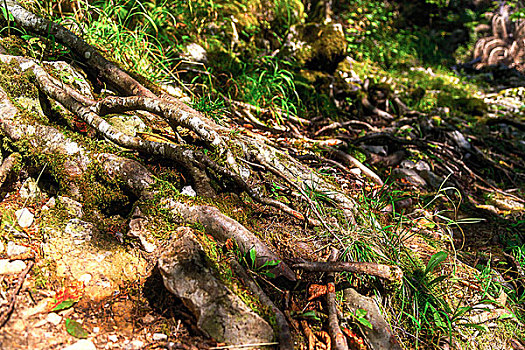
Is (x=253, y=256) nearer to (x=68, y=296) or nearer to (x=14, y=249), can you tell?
(x=68, y=296)

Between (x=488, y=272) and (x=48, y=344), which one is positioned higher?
(x=48, y=344)

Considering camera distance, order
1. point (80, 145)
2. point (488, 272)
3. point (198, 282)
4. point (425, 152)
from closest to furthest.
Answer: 1. point (198, 282)
2. point (80, 145)
3. point (488, 272)
4. point (425, 152)

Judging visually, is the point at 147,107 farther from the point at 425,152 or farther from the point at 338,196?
the point at 425,152

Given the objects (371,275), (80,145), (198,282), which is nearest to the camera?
(198,282)

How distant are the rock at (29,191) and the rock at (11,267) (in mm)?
492

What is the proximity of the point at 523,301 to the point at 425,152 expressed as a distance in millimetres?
2026

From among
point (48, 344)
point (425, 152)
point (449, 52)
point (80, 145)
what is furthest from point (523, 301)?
point (449, 52)

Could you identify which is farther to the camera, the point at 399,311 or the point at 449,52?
the point at 449,52

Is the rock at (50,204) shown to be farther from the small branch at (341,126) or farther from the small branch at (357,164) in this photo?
the small branch at (341,126)

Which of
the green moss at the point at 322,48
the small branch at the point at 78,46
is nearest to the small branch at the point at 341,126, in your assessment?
the green moss at the point at 322,48

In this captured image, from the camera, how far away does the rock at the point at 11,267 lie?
64.1 inches

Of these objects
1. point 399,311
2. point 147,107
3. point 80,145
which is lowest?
point 399,311

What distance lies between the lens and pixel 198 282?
1.61 meters

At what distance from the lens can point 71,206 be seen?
203cm
